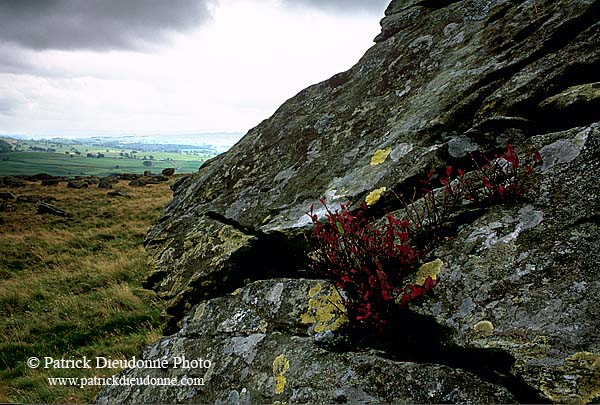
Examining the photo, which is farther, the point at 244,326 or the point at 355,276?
the point at 244,326

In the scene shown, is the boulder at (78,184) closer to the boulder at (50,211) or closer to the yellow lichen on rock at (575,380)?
the boulder at (50,211)

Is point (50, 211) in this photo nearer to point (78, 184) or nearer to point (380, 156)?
point (78, 184)

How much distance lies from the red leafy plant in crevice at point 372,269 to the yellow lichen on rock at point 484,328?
0.50 meters

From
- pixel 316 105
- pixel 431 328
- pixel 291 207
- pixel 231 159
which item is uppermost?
pixel 316 105

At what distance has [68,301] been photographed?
10.7m

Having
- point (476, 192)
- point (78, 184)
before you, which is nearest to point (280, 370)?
point (476, 192)

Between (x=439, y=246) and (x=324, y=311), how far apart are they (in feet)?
4.99

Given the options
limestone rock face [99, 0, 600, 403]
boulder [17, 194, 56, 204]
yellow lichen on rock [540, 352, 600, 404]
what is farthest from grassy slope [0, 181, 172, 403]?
boulder [17, 194, 56, 204]

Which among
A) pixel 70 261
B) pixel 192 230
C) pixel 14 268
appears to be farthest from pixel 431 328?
pixel 14 268

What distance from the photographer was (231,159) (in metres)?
8.91

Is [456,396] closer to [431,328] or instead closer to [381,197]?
[431,328]

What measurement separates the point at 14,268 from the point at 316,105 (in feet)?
51.0

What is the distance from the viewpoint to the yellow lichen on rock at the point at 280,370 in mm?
3587

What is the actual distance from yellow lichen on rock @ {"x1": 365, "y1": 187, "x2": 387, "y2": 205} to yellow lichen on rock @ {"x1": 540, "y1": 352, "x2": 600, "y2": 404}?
112 inches
